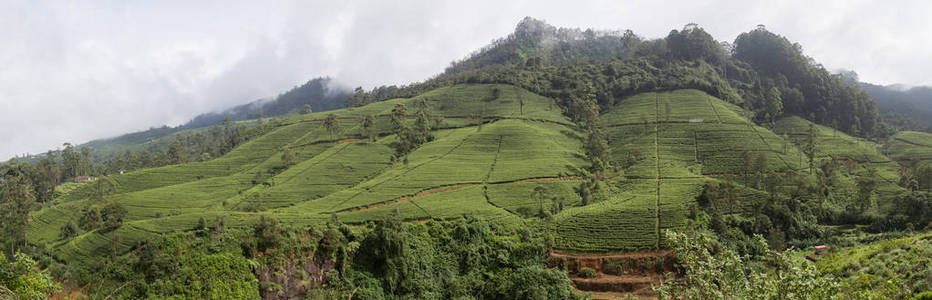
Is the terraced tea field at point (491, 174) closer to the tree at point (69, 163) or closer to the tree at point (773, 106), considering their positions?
the tree at point (773, 106)

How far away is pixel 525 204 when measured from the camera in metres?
47.2

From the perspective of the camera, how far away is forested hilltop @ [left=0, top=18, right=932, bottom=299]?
2259 centimetres

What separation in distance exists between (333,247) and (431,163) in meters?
32.7

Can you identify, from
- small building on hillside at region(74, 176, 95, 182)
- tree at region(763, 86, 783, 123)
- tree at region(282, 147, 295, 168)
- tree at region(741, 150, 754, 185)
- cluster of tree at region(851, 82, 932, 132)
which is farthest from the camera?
cluster of tree at region(851, 82, 932, 132)

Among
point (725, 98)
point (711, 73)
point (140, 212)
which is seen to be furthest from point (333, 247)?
point (711, 73)

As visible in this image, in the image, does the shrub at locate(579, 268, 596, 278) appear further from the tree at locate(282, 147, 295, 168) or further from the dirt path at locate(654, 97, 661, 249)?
the tree at locate(282, 147, 295, 168)

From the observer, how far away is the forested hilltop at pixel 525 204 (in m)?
22.6

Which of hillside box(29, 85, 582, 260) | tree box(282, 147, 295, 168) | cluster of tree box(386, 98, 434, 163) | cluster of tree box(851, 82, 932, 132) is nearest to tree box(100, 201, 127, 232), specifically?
hillside box(29, 85, 582, 260)

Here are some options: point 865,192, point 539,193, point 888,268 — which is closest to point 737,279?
point 888,268

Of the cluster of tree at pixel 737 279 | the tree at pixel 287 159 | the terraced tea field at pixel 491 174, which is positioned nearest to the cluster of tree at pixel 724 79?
the terraced tea field at pixel 491 174

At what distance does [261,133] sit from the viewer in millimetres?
92875

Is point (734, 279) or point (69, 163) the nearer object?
point (734, 279)

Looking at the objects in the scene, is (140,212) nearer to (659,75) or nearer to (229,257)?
(229,257)

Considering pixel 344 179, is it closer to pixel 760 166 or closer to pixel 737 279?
pixel 760 166
